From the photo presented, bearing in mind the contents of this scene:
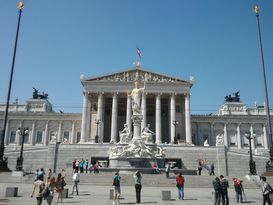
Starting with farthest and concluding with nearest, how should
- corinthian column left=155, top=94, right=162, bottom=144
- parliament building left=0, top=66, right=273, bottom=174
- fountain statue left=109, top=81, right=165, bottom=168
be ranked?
1. parliament building left=0, top=66, right=273, bottom=174
2. corinthian column left=155, top=94, right=162, bottom=144
3. fountain statue left=109, top=81, right=165, bottom=168

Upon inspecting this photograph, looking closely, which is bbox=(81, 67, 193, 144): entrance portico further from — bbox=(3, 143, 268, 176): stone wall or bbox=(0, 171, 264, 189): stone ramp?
bbox=(0, 171, 264, 189): stone ramp

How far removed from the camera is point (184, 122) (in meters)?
67.5

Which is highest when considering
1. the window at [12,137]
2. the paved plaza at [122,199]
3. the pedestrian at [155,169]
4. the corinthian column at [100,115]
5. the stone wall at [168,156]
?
the corinthian column at [100,115]

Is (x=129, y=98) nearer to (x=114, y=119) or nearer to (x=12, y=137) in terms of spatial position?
(x=114, y=119)

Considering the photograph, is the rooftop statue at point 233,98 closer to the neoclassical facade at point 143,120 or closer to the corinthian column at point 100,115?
the neoclassical facade at point 143,120

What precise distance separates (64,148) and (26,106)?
144ft

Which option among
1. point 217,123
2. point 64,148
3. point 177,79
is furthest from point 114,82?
point 217,123

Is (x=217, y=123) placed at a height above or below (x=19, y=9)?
below

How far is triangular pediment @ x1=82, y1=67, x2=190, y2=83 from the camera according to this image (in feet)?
219

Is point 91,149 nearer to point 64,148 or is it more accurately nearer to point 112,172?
point 64,148

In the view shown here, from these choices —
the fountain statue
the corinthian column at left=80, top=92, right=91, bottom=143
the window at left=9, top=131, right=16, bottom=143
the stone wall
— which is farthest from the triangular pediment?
the fountain statue

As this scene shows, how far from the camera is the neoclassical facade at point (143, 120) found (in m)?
64.1

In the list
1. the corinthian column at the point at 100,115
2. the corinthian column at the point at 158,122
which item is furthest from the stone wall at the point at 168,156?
the corinthian column at the point at 100,115

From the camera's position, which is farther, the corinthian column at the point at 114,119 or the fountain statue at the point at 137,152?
the corinthian column at the point at 114,119
